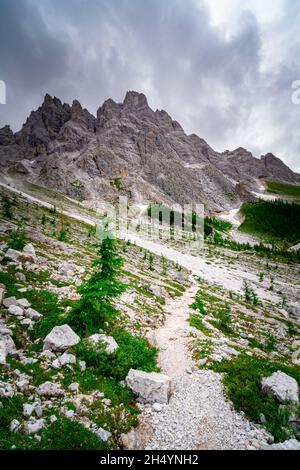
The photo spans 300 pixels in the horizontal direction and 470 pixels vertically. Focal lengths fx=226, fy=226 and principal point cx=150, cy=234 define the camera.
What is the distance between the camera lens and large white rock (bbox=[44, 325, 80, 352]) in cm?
826

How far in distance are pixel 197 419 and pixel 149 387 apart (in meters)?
1.71

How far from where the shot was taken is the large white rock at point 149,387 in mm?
7516

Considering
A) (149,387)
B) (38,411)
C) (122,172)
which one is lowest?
(149,387)

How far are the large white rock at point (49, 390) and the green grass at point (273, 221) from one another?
131 metres

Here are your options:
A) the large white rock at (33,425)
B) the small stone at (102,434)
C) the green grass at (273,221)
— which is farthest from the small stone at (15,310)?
the green grass at (273,221)

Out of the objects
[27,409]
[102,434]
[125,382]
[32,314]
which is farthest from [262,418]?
[32,314]

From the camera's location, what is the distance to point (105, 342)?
9.03 metres

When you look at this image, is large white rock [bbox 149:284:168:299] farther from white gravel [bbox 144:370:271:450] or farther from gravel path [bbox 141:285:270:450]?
white gravel [bbox 144:370:271:450]

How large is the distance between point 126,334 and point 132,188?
145461mm

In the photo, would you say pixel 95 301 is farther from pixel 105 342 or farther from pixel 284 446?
pixel 284 446

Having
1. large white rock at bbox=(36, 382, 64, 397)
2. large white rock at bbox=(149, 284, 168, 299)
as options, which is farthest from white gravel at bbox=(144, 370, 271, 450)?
large white rock at bbox=(149, 284, 168, 299)

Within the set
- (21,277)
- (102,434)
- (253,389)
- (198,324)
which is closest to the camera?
(102,434)
